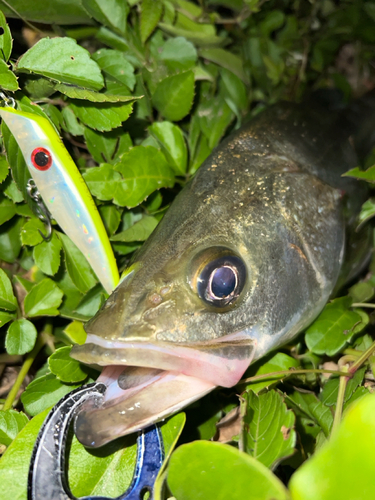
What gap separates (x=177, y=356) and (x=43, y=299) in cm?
58

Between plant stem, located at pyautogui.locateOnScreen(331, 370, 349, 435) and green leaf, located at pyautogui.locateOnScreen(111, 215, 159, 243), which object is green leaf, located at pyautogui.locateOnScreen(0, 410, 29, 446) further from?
plant stem, located at pyautogui.locateOnScreen(331, 370, 349, 435)

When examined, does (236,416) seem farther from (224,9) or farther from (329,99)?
(224,9)

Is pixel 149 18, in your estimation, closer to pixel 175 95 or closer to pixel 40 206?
pixel 175 95

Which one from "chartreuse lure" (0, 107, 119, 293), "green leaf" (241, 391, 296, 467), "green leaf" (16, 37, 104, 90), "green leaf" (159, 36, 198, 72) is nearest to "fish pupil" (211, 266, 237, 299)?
"green leaf" (241, 391, 296, 467)

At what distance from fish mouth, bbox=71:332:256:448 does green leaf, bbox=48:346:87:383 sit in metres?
0.18

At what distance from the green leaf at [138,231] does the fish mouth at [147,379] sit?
432mm

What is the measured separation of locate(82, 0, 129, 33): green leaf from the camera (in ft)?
4.94

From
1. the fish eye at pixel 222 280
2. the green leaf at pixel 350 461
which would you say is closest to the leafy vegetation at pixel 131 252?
the green leaf at pixel 350 461

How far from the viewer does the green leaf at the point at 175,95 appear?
1481 mm

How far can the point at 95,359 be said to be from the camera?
3.16ft

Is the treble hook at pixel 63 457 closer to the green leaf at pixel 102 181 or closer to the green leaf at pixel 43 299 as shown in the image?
the green leaf at pixel 43 299

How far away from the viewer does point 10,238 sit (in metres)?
1.45

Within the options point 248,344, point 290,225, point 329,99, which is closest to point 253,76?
point 329,99

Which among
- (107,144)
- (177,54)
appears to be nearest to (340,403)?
(107,144)
